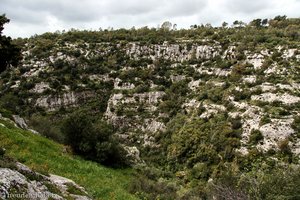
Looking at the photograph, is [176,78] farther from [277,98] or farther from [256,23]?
[256,23]

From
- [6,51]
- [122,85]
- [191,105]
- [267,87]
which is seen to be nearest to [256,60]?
[267,87]

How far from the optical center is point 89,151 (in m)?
25.1

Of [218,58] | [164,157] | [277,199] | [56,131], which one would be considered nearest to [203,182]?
[164,157]

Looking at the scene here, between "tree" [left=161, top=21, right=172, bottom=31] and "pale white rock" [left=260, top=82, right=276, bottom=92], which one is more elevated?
"tree" [left=161, top=21, right=172, bottom=31]

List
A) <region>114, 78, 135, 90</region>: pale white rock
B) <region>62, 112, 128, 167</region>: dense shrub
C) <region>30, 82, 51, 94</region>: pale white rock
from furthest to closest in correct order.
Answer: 1. <region>114, 78, 135, 90</region>: pale white rock
2. <region>30, 82, 51, 94</region>: pale white rock
3. <region>62, 112, 128, 167</region>: dense shrub

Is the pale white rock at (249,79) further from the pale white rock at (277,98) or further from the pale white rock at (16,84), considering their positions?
the pale white rock at (16,84)

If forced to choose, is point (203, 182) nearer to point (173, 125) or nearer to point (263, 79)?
point (173, 125)

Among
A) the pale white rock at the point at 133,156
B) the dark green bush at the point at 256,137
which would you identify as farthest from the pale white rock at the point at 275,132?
the pale white rock at the point at 133,156

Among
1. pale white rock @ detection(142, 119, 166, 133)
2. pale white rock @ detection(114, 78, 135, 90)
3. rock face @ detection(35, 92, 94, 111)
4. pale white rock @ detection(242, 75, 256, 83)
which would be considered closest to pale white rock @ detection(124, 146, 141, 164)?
pale white rock @ detection(142, 119, 166, 133)

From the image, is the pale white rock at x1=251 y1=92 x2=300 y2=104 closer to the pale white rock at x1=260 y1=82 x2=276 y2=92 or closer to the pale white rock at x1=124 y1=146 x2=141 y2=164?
the pale white rock at x1=260 y1=82 x2=276 y2=92

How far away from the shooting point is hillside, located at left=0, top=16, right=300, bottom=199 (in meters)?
58.3

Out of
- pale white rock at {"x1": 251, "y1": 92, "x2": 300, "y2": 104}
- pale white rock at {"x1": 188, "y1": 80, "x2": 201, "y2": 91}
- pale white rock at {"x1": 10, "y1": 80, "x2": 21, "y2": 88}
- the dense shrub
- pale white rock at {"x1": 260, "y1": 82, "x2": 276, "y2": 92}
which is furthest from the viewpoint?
pale white rock at {"x1": 188, "y1": 80, "x2": 201, "y2": 91}

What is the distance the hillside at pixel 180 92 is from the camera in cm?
5831

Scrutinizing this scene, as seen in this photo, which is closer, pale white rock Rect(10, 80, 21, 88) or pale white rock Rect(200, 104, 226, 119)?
pale white rock Rect(200, 104, 226, 119)
